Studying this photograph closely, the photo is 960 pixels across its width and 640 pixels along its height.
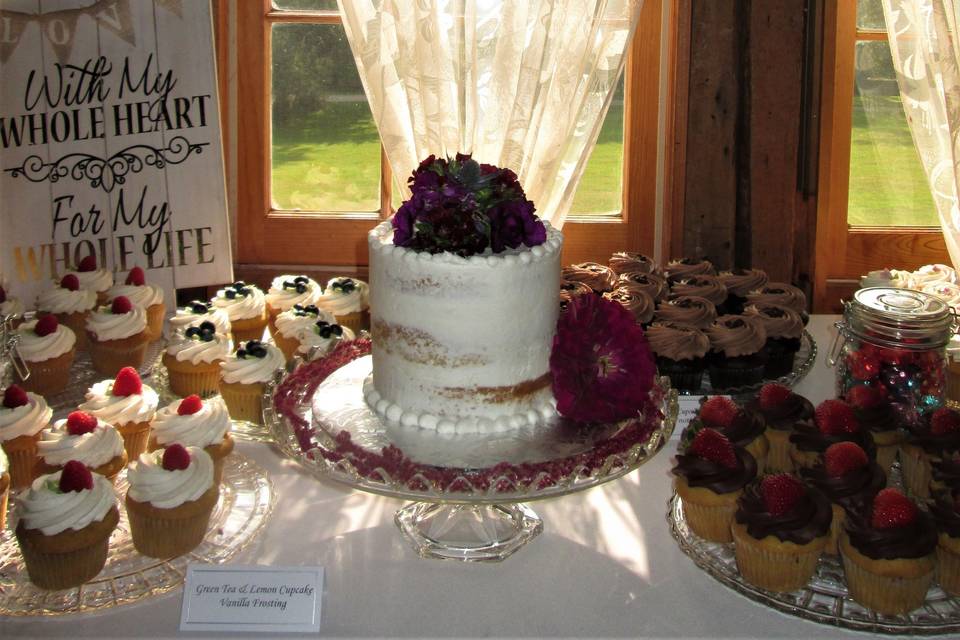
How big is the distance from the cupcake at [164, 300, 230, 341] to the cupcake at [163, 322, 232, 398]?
0.05 m

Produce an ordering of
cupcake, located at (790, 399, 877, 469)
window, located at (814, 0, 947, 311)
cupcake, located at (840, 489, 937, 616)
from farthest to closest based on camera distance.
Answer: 1. window, located at (814, 0, 947, 311)
2. cupcake, located at (790, 399, 877, 469)
3. cupcake, located at (840, 489, 937, 616)

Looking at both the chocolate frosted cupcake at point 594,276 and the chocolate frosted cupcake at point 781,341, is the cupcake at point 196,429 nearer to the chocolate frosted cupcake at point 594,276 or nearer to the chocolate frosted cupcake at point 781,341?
the chocolate frosted cupcake at point 594,276

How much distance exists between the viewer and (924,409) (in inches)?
58.9

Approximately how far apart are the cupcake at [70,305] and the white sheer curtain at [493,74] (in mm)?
726

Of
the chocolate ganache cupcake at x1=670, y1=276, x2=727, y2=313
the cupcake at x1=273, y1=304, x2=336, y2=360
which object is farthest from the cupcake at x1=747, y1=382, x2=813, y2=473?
the cupcake at x1=273, y1=304, x2=336, y2=360

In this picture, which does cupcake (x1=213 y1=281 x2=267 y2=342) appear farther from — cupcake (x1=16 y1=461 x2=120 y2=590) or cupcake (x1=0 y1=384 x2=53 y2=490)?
cupcake (x1=16 y1=461 x2=120 y2=590)

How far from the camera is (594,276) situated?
80.0 inches

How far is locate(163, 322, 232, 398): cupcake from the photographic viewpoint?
67.7 inches

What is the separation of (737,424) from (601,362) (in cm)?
25

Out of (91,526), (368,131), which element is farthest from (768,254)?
(91,526)

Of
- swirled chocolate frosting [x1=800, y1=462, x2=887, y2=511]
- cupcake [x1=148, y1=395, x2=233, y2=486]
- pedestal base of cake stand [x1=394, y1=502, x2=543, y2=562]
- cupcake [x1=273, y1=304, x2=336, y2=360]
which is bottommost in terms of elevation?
pedestal base of cake stand [x1=394, y1=502, x2=543, y2=562]

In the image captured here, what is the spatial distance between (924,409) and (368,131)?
156 cm

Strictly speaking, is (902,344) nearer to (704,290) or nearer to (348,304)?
(704,290)

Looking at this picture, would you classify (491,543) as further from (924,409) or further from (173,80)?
(173,80)
